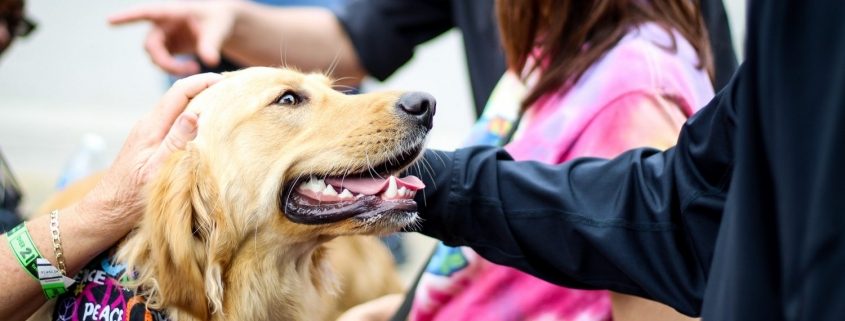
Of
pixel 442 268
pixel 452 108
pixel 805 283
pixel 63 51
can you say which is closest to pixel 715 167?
pixel 805 283

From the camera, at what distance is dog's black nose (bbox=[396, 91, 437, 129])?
6.96ft

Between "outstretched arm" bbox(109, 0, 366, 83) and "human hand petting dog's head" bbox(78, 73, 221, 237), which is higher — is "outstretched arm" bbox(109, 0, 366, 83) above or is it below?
below

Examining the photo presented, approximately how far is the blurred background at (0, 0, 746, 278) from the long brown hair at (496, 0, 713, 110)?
4.15 metres

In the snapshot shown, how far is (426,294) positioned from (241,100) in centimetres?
61

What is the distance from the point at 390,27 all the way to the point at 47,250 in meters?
1.60

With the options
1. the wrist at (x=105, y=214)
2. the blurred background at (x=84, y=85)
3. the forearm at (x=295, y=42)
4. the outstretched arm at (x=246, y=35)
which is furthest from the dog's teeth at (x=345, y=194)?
the blurred background at (x=84, y=85)

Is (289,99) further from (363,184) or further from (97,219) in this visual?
(97,219)

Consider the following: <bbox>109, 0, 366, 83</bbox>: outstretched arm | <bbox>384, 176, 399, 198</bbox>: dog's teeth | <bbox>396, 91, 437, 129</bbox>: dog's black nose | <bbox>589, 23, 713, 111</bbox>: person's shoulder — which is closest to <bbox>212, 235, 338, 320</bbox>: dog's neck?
<bbox>384, 176, 399, 198</bbox>: dog's teeth

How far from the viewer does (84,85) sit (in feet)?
26.8

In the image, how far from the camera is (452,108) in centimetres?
760

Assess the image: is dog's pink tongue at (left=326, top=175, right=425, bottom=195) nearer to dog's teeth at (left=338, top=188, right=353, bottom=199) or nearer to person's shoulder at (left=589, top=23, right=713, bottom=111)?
dog's teeth at (left=338, top=188, right=353, bottom=199)

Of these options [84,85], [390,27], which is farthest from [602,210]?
[84,85]

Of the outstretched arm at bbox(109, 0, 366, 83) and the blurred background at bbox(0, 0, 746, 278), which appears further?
the blurred background at bbox(0, 0, 746, 278)

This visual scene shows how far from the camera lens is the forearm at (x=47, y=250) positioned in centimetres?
184
